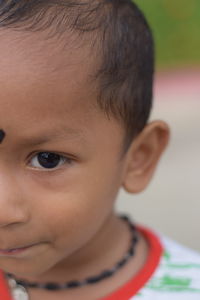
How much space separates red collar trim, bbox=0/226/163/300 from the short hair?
358 mm

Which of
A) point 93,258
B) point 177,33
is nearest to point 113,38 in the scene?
point 93,258

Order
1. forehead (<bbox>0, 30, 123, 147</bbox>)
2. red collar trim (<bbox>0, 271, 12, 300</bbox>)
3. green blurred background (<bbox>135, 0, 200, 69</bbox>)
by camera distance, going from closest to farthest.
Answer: forehead (<bbox>0, 30, 123, 147</bbox>) → red collar trim (<bbox>0, 271, 12, 300</bbox>) → green blurred background (<bbox>135, 0, 200, 69</bbox>)

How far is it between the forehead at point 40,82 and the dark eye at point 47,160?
85 millimetres

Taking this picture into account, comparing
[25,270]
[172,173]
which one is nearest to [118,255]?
[25,270]

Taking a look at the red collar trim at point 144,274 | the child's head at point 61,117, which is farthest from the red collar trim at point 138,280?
the child's head at point 61,117

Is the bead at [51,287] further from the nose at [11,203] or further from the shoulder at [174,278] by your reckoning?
the nose at [11,203]

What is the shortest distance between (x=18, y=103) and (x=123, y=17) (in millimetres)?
384

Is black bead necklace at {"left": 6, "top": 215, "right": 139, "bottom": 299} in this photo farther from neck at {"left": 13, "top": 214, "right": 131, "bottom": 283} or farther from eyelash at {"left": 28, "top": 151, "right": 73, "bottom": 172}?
eyelash at {"left": 28, "top": 151, "right": 73, "bottom": 172}

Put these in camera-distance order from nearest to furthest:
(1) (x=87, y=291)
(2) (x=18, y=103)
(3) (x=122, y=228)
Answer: (2) (x=18, y=103)
(1) (x=87, y=291)
(3) (x=122, y=228)

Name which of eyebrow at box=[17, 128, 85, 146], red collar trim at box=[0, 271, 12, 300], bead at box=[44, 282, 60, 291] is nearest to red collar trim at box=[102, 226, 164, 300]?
bead at box=[44, 282, 60, 291]

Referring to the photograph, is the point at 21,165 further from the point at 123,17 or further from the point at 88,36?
the point at 123,17

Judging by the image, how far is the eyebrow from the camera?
4.08 feet

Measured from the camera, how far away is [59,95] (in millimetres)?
1245

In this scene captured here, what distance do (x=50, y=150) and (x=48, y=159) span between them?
4 centimetres
